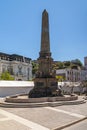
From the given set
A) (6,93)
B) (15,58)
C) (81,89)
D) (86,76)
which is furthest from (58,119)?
(86,76)

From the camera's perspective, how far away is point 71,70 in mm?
105000

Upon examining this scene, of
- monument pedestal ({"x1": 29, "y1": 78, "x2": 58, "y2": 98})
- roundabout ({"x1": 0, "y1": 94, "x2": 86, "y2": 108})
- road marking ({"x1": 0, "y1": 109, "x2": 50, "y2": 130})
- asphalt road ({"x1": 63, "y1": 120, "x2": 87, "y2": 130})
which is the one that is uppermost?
monument pedestal ({"x1": 29, "y1": 78, "x2": 58, "y2": 98})

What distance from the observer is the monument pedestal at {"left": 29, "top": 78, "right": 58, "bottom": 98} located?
24.8 m

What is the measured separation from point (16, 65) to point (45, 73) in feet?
202

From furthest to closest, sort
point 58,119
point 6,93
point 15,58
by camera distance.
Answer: point 15,58
point 6,93
point 58,119

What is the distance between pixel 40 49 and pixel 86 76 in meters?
92.9

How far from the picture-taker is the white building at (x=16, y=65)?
8279 cm

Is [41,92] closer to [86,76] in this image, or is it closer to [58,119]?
[58,119]

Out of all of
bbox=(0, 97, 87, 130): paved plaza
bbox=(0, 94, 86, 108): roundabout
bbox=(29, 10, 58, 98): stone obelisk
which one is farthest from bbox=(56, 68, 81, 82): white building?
bbox=(0, 97, 87, 130): paved plaza

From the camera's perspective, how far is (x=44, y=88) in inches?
985

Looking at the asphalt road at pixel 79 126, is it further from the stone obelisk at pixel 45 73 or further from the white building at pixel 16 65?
the white building at pixel 16 65

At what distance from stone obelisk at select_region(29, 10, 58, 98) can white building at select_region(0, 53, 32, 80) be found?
56128 millimetres

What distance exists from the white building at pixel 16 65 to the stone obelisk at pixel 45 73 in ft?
184

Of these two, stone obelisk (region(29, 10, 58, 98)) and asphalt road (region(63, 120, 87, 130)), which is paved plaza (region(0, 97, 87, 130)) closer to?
asphalt road (region(63, 120, 87, 130))
